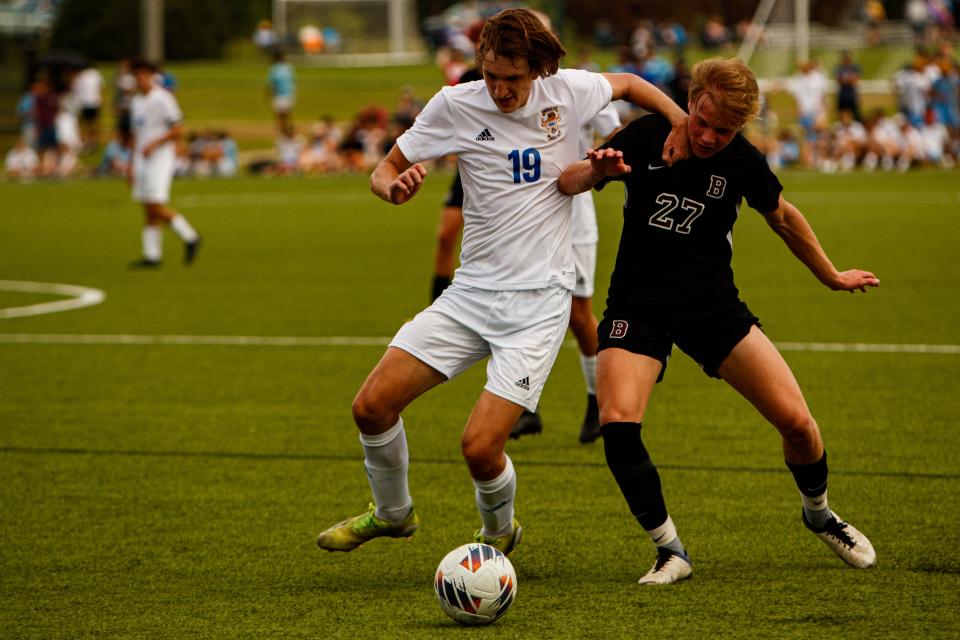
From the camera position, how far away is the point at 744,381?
18.7 feet

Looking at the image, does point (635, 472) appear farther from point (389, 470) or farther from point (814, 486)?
point (389, 470)

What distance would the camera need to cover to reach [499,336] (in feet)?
18.8

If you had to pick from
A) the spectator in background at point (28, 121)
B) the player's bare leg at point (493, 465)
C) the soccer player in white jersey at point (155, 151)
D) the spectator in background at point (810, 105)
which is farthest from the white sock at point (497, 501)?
the spectator in background at point (28, 121)

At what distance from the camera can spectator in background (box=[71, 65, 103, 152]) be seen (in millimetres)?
39469

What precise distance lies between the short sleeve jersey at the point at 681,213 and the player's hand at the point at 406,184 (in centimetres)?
72

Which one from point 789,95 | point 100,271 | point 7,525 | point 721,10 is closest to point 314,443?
point 7,525

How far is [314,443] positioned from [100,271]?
10050 millimetres

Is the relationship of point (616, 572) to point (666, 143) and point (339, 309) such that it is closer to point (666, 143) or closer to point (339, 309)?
point (666, 143)

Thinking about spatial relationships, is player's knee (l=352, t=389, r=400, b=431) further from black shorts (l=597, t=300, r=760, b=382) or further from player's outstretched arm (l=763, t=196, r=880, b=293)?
player's outstretched arm (l=763, t=196, r=880, b=293)

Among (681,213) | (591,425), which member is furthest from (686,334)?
(591,425)

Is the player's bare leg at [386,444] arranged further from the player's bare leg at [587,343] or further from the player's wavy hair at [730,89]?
the player's bare leg at [587,343]

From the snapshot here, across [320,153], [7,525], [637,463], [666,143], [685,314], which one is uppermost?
[666,143]

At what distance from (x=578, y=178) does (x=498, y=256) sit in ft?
1.42

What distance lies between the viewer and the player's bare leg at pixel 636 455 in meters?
5.64
